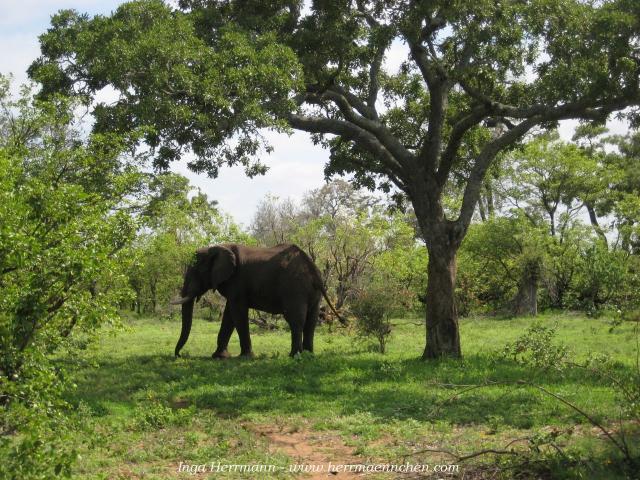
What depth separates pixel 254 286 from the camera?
55.8 ft

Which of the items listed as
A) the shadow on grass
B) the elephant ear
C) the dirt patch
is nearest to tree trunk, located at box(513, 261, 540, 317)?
the shadow on grass

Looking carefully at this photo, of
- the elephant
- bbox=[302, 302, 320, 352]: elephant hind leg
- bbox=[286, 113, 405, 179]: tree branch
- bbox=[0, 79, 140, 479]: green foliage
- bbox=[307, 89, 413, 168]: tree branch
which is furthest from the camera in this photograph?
bbox=[302, 302, 320, 352]: elephant hind leg

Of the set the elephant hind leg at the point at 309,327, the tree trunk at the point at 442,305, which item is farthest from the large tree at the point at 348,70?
the elephant hind leg at the point at 309,327

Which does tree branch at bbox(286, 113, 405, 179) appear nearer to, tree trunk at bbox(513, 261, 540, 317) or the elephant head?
the elephant head

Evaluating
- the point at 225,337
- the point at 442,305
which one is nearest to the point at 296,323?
the point at 225,337

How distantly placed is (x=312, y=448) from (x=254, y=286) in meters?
8.24

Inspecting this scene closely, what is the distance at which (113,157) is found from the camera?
12.1m

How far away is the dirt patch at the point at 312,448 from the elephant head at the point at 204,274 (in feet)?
23.3

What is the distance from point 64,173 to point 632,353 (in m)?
12.2

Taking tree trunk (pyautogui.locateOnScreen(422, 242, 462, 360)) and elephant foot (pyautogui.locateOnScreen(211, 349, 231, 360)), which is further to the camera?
elephant foot (pyautogui.locateOnScreen(211, 349, 231, 360))

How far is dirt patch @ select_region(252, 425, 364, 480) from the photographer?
810 cm

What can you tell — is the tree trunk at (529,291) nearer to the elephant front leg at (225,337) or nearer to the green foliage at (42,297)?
the elephant front leg at (225,337)

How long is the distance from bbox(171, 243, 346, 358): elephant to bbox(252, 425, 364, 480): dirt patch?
21.5 ft

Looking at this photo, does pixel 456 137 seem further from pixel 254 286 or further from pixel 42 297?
pixel 42 297
